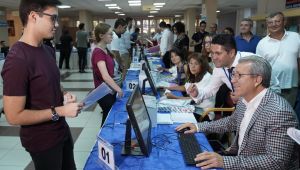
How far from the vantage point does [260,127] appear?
57.1 inches

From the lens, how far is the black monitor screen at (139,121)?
1.33 metres

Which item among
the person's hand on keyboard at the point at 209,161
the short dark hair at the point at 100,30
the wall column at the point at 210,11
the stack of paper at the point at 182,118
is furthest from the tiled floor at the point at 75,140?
the wall column at the point at 210,11

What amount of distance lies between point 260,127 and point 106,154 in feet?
2.54

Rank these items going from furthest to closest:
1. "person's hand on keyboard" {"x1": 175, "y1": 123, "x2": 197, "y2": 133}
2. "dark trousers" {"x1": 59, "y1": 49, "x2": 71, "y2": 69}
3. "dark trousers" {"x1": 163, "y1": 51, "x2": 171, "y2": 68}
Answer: "dark trousers" {"x1": 59, "y1": 49, "x2": 71, "y2": 69}, "dark trousers" {"x1": 163, "y1": 51, "x2": 171, "y2": 68}, "person's hand on keyboard" {"x1": 175, "y1": 123, "x2": 197, "y2": 133}

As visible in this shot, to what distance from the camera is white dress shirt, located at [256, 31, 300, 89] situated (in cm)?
322

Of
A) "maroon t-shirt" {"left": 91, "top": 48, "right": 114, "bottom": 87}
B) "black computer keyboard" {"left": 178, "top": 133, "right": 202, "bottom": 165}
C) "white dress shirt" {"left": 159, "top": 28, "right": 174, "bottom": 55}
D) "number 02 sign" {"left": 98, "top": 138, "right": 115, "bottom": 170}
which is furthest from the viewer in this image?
"white dress shirt" {"left": 159, "top": 28, "right": 174, "bottom": 55}

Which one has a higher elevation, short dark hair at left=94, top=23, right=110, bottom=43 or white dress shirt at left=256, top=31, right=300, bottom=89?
short dark hair at left=94, top=23, right=110, bottom=43

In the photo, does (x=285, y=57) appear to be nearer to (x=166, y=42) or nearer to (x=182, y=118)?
(x=182, y=118)

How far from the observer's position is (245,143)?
155 centimetres

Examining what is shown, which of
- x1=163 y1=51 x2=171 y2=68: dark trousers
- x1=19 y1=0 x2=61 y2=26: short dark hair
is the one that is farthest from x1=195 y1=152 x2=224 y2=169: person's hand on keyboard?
x1=163 y1=51 x2=171 y2=68: dark trousers

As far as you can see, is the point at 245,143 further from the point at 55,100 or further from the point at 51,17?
the point at 51,17

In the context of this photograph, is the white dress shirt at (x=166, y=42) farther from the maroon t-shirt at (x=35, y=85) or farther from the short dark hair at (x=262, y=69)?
the maroon t-shirt at (x=35, y=85)

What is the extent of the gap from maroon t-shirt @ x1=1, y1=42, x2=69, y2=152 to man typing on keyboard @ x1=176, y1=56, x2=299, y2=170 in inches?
29.7

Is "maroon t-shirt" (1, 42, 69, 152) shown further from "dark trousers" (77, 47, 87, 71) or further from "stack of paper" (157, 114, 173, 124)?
"dark trousers" (77, 47, 87, 71)
